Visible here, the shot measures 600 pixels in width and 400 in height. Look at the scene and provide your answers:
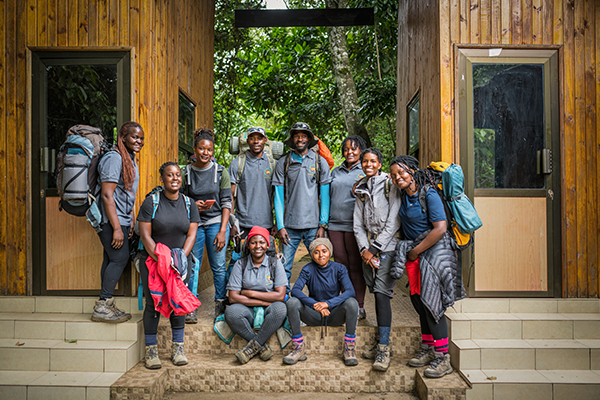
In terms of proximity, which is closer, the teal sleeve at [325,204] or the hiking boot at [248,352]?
the hiking boot at [248,352]

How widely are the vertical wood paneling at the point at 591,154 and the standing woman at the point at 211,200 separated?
361cm

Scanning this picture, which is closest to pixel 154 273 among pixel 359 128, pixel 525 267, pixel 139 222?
pixel 139 222

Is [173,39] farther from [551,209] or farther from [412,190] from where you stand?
[551,209]

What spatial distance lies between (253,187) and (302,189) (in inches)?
19.7

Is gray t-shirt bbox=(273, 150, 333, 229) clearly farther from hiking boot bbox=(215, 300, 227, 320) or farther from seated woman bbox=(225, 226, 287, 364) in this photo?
hiking boot bbox=(215, 300, 227, 320)

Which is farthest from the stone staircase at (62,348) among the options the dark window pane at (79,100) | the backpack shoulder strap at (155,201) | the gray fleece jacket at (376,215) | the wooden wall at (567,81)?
the wooden wall at (567,81)

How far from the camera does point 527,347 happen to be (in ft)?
11.9

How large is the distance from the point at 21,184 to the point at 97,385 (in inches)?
86.6

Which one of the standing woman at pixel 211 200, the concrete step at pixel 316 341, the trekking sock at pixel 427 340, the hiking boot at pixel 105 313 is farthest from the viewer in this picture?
the standing woman at pixel 211 200

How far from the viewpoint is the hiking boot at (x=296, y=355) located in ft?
11.9

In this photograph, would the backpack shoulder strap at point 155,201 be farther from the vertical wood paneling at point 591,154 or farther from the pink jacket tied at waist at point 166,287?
the vertical wood paneling at point 591,154

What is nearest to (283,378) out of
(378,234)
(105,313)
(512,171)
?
(378,234)

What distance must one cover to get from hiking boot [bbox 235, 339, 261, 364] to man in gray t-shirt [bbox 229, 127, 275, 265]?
2.86 feet

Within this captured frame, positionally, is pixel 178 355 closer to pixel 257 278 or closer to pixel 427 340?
pixel 257 278
